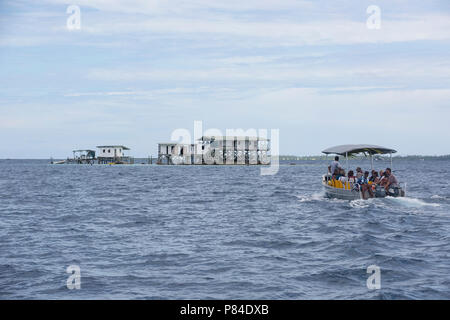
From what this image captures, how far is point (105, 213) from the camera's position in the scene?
77.6 ft

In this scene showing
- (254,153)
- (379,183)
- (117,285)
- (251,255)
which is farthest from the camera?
(254,153)

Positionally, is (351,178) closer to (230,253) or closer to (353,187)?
(353,187)

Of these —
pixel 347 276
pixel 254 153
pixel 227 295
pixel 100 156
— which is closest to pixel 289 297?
pixel 227 295

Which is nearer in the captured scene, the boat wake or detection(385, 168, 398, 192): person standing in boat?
the boat wake

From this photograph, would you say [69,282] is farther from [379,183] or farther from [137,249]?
[379,183]

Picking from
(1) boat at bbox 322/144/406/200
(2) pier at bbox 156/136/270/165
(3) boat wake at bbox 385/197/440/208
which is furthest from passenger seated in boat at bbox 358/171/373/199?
(2) pier at bbox 156/136/270/165

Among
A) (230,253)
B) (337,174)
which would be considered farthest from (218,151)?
(230,253)

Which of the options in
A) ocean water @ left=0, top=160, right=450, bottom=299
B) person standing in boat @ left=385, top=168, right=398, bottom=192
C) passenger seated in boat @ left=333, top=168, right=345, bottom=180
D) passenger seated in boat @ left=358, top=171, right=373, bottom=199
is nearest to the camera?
ocean water @ left=0, top=160, right=450, bottom=299

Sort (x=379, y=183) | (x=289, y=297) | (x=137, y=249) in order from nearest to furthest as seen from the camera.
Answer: (x=289, y=297) < (x=137, y=249) < (x=379, y=183)

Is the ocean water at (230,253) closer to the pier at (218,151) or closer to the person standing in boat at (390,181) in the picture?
the person standing in boat at (390,181)

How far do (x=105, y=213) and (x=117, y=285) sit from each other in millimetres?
13964

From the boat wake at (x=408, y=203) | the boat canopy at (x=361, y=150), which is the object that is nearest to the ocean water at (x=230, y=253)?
the boat wake at (x=408, y=203)

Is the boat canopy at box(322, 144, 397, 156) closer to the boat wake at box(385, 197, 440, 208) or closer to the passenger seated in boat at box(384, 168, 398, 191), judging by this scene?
the passenger seated in boat at box(384, 168, 398, 191)

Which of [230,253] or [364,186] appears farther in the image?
[364,186]
